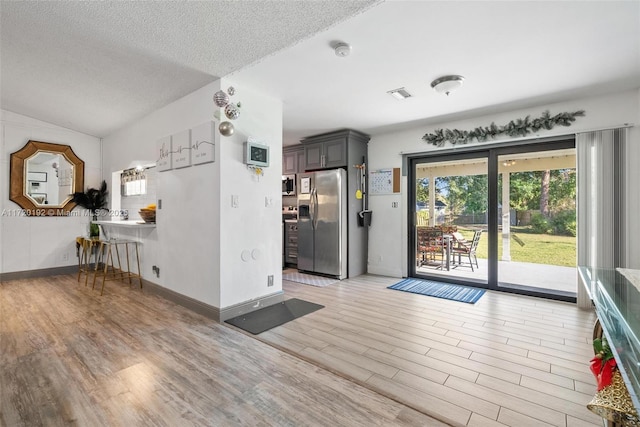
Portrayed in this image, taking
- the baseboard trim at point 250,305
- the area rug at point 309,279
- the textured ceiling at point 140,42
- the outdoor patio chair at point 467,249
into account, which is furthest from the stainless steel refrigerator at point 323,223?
the textured ceiling at point 140,42

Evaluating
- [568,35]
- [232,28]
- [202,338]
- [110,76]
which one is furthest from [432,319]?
[110,76]

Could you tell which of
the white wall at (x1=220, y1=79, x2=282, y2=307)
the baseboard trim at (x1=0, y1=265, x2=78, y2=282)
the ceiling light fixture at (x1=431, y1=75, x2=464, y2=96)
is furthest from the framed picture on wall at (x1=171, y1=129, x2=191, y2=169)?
the baseboard trim at (x1=0, y1=265, x2=78, y2=282)

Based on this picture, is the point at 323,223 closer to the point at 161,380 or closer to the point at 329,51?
the point at 329,51

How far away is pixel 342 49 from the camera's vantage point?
2.41 meters

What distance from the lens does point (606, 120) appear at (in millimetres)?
3332

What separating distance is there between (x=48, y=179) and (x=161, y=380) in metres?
5.16

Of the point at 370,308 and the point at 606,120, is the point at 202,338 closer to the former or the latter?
the point at 370,308

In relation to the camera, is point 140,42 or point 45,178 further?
point 45,178

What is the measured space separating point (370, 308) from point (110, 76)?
12.7 ft

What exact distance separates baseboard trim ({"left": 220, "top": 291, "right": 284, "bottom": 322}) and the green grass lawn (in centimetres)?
309

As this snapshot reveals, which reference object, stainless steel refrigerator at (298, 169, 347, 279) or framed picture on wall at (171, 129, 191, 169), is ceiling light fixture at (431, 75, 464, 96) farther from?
framed picture on wall at (171, 129, 191, 169)

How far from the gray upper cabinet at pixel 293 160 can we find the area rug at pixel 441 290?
2.68 meters

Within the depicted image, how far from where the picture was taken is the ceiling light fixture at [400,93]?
3.28m

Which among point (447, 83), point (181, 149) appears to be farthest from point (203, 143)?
point (447, 83)
